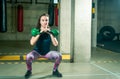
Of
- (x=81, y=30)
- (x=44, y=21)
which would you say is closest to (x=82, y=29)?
(x=81, y=30)

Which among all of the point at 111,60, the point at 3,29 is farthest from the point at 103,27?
the point at 111,60

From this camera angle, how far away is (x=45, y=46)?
6.84 m

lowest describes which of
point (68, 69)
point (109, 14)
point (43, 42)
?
point (68, 69)

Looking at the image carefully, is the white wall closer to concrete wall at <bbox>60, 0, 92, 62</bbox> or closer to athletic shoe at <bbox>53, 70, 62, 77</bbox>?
concrete wall at <bbox>60, 0, 92, 62</bbox>

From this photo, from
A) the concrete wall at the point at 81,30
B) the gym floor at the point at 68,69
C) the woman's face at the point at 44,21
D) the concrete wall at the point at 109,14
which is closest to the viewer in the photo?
the woman's face at the point at 44,21

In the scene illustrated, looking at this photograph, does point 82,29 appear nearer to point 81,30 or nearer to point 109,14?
point 81,30

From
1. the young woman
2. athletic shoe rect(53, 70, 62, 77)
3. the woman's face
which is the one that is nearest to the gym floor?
athletic shoe rect(53, 70, 62, 77)

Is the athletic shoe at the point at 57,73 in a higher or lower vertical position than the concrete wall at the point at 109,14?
lower

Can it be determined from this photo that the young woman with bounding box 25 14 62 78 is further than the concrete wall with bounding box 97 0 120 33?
No

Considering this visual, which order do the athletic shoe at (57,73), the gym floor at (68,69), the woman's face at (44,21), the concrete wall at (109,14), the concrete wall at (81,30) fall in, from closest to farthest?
1. the woman's face at (44,21)
2. the athletic shoe at (57,73)
3. the gym floor at (68,69)
4. the concrete wall at (81,30)
5. the concrete wall at (109,14)

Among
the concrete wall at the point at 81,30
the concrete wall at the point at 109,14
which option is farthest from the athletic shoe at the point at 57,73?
the concrete wall at the point at 109,14

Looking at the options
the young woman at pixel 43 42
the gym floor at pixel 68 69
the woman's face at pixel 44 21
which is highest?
the woman's face at pixel 44 21

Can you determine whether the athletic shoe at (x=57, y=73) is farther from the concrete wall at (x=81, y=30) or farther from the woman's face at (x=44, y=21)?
the concrete wall at (x=81, y=30)

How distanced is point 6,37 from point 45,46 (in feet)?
33.1
